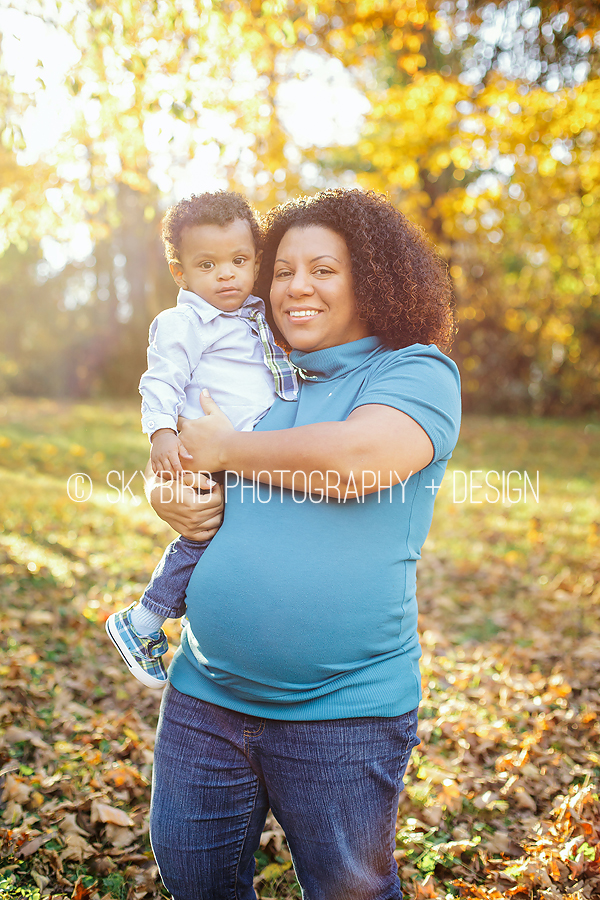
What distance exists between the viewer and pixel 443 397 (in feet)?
5.68

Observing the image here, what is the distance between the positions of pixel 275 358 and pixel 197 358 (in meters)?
0.23

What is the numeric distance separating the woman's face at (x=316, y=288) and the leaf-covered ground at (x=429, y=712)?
6.44 ft

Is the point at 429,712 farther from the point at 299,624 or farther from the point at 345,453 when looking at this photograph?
the point at 345,453

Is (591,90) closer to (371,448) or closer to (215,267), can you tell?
(215,267)

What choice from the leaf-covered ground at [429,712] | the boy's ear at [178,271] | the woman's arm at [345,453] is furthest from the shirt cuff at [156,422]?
the leaf-covered ground at [429,712]

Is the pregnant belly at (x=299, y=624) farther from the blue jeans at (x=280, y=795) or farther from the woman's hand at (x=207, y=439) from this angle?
the woman's hand at (x=207, y=439)

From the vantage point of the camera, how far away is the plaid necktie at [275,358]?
6.77 ft

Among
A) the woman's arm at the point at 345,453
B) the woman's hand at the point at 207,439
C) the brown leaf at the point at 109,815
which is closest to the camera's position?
the woman's arm at the point at 345,453

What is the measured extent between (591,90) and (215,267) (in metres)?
5.69

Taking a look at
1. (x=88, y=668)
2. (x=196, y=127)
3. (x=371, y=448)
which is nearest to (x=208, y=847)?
(x=371, y=448)

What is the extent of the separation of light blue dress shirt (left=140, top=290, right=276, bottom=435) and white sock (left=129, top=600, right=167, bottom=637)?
578 millimetres

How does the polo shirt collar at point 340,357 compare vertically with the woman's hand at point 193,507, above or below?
above

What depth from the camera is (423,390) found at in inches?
66.9

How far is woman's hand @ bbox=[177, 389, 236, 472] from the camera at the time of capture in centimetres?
184
